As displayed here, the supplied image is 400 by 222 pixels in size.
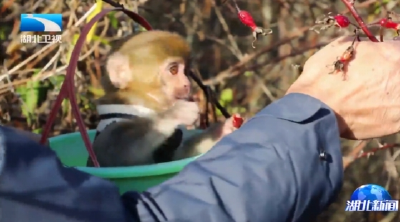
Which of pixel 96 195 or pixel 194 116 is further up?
pixel 96 195

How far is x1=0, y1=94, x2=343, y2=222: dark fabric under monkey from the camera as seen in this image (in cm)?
56

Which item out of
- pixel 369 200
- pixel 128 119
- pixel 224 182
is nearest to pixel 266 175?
pixel 224 182

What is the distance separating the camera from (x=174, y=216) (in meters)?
0.66

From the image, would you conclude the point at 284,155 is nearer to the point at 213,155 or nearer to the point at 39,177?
the point at 213,155

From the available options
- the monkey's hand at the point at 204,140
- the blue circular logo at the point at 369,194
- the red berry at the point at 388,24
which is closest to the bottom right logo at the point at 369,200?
the blue circular logo at the point at 369,194

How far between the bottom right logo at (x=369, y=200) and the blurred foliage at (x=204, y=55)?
248mm

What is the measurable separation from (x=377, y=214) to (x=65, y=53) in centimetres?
129

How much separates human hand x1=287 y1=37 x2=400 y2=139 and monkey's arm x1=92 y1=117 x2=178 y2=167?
498mm

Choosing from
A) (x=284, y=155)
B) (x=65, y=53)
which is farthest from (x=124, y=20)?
(x=284, y=155)

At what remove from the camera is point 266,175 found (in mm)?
709

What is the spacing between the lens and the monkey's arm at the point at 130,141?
126 cm

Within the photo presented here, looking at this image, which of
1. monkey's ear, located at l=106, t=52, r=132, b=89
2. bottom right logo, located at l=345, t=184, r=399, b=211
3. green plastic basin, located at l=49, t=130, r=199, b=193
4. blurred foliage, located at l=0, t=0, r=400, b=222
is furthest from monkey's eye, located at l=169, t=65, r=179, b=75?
bottom right logo, located at l=345, t=184, r=399, b=211

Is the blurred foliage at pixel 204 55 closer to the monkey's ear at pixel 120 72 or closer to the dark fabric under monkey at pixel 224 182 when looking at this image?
the monkey's ear at pixel 120 72

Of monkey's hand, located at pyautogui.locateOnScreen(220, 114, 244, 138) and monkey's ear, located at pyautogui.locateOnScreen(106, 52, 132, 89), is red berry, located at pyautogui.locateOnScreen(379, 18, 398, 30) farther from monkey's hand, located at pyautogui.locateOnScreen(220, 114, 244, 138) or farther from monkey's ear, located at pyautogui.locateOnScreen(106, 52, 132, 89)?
monkey's ear, located at pyautogui.locateOnScreen(106, 52, 132, 89)
